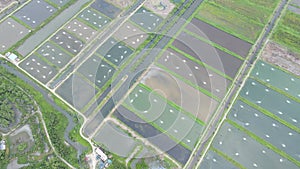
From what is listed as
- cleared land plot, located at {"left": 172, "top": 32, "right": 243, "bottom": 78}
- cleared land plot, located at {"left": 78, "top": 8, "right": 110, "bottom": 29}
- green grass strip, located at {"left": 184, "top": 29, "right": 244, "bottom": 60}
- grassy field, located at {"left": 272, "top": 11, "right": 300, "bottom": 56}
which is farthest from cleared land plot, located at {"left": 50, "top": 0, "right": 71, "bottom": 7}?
grassy field, located at {"left": 272, "top": 11, "right": 300, "bottom": 56}

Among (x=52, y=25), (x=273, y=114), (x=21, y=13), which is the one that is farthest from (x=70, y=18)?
(x=273, y=114)

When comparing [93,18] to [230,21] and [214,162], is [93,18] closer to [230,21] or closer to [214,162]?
[230,21]

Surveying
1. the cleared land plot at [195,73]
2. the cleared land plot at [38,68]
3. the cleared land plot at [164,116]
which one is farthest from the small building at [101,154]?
the cleared land plot at [195,73]

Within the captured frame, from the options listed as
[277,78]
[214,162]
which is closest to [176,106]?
[214,162]

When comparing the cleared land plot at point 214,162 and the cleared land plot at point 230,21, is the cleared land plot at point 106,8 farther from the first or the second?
the cleared land plot at point 214,162

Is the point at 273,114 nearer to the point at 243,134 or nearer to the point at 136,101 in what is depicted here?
the point at 243,134

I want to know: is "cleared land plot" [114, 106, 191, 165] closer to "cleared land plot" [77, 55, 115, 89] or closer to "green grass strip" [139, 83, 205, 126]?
"green grass strip" [139, 83, 205, 126]
